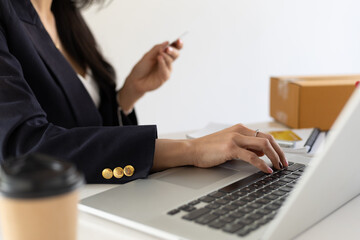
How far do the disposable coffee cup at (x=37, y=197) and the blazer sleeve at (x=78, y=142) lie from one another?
0.39 metres

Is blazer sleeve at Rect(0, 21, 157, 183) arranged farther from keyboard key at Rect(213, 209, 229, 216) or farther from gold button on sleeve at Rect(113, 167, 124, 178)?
keyboard key at Rect(213, 209, 229, 216)

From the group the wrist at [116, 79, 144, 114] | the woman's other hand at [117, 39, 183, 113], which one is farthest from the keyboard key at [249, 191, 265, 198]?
the wrist at [116, 79, 144, 114]

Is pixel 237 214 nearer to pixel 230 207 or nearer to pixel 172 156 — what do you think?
pixel 230 207

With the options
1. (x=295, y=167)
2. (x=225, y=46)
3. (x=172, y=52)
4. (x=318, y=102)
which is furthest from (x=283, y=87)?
(x=225, y=46)

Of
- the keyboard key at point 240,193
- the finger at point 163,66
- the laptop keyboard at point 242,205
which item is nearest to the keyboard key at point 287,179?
the laptop keyboard at point 242,205

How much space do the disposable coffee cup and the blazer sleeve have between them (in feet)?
1.29

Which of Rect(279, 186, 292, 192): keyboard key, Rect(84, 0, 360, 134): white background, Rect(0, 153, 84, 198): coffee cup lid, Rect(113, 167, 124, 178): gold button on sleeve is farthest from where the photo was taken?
Rect(84, 0, 360, 134): white background

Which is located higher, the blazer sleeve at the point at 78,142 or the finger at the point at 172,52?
the finger at the point at 172,52

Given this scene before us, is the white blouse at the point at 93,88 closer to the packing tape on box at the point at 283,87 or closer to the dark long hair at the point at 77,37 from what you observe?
the dark long hair at the point at 77,37

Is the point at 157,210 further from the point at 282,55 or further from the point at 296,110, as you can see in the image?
the point at 282,55

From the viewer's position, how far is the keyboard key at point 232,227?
558mm

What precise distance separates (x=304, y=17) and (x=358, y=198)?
268cm

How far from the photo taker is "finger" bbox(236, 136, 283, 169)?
85 cm

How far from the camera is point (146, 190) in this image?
747 mm
